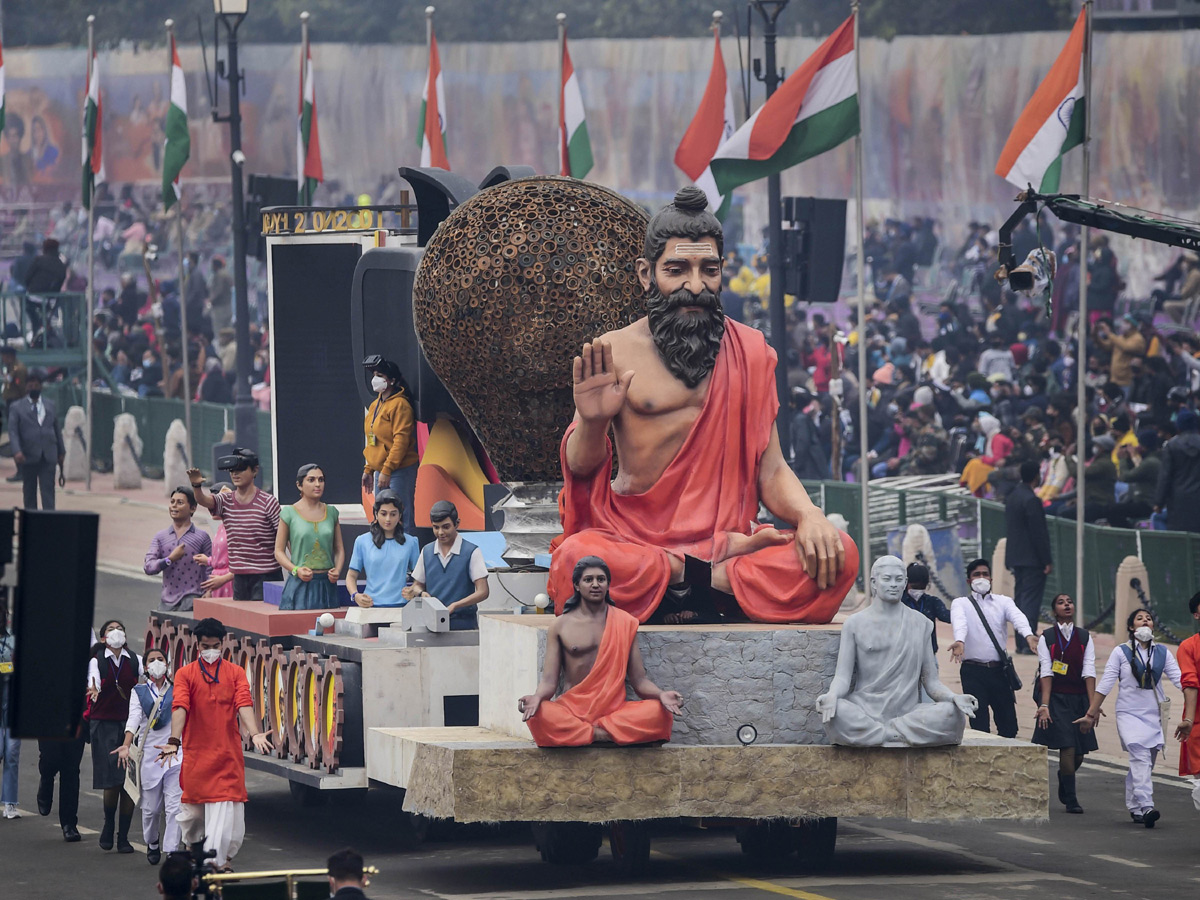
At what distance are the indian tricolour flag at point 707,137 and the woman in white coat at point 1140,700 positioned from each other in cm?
890

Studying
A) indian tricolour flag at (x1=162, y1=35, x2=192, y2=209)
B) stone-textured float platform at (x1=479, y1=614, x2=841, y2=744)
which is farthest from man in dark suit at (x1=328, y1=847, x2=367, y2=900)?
indian tricolour flag at (x1=162, y1=35, x2=192, y2=209)

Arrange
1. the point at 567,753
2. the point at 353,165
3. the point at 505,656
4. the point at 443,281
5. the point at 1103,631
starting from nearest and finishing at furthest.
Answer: the point at 567,753, the point at 505,656, the point at 443,281, the point at 1103,631, the point at 353,165

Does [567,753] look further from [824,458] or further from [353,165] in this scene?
[353,165]

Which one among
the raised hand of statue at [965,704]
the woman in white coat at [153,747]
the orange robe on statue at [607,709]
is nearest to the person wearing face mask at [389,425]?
the woman in white coat at [153,747]

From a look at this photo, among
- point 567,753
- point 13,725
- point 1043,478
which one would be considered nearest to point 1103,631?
point 1043,478

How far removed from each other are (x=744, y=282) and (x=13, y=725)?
109 ft

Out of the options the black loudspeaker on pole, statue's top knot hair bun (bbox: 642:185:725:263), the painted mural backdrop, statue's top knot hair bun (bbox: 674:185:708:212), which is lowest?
the black loudspeaker on pole

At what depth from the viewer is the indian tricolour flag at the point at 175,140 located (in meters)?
32.3

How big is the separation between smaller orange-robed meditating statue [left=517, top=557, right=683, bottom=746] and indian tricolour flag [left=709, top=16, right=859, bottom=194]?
8.43m

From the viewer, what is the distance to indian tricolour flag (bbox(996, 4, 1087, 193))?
20422 millimetres

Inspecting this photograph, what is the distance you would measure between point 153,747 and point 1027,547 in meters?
9.86

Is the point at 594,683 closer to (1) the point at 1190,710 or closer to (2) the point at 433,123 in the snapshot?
(1) the point at 1190,710

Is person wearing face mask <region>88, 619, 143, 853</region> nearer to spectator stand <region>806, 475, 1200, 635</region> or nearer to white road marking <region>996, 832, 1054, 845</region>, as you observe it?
white road marking <region>996, 832, 1054, 845</region>

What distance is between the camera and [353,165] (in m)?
51.0
